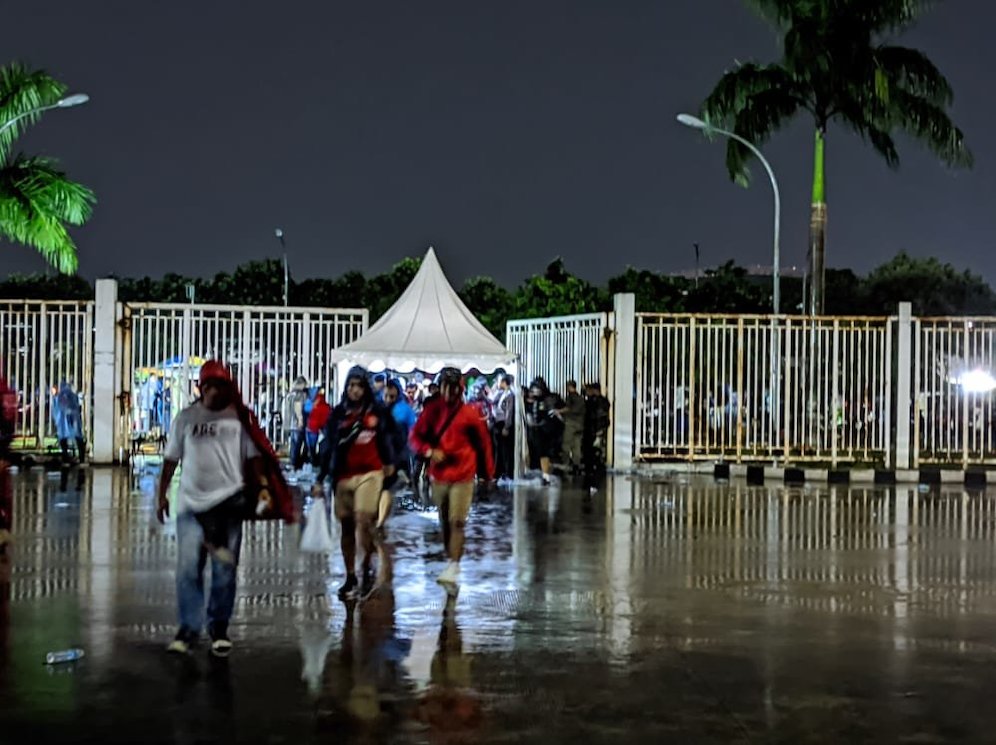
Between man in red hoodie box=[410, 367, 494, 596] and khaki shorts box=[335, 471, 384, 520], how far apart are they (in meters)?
0.62

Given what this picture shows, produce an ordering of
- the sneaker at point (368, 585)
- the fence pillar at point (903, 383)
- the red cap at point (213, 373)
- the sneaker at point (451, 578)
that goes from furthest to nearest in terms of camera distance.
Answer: the fence pillar at point (903, 383), the sneaker at point (451, 578), the sneaker at point (368, 585), the red cap at point (213, 373)

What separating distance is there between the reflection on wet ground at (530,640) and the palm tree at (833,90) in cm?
1681

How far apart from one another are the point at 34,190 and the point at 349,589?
2144 cm

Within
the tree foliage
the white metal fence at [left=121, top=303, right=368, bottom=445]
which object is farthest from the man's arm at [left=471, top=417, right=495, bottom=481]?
the tree foliage

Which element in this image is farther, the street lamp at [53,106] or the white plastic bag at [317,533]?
the street lamp at [53,106]

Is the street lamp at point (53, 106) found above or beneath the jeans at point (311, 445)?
above

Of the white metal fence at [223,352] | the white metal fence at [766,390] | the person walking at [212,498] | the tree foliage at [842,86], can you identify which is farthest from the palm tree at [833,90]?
the person walking at [212,498]

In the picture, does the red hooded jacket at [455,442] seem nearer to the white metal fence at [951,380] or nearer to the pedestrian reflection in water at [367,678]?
the pedestrian reflection in water at [367,678]

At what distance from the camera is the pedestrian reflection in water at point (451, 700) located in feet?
23.0

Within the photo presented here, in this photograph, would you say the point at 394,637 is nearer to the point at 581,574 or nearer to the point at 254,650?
the point at 254,650

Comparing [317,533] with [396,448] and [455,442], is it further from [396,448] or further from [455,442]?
[455,442]

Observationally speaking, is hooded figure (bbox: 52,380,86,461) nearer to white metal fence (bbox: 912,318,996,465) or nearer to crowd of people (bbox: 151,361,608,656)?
crowd of people (bbox: 151,361,608,656)

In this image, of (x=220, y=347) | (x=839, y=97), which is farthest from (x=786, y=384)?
Answer: (x=220, y=347)

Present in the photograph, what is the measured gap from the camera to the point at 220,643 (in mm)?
8758
